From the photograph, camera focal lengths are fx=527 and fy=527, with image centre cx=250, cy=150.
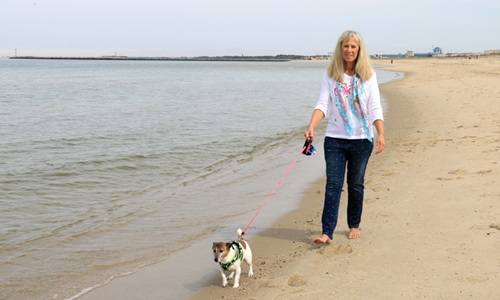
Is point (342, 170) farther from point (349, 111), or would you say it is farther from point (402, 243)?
point (402, 243)

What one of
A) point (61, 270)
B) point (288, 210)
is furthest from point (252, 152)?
point (61, 270)

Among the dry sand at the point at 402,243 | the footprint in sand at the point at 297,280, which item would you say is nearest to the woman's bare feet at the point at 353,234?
the dry sand at the point at 402,243

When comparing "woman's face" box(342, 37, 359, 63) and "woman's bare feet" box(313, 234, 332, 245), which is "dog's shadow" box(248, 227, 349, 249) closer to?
"woman's bare feet" box(313, 234, 332, 245)

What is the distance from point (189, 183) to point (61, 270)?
3922 millimetres

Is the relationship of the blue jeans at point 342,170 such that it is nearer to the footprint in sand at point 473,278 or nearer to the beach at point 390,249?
the beach at point 390,249

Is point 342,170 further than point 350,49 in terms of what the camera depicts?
Yes

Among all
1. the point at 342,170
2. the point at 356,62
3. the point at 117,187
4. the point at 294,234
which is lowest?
the point at 117,187

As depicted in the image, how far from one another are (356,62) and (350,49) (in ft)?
0.47

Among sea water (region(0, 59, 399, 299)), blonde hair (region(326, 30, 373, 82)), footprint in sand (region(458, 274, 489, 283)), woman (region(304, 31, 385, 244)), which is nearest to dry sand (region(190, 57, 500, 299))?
footprint in sand (region(458, 274, 489, 283))

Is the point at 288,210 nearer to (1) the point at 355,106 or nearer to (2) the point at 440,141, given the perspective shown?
(1) the point at 355,106

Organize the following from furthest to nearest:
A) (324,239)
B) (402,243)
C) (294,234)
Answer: (294,234)
(324,239)
(402,243)

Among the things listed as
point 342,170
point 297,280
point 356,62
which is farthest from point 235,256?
point 356,62

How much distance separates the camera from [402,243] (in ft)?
15.2

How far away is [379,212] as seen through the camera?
5676mm
